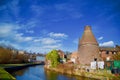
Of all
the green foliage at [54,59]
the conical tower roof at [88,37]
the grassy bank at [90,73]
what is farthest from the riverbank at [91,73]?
the green foliage at [54,59]

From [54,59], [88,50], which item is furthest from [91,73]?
[54,59]

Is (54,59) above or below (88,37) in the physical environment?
below

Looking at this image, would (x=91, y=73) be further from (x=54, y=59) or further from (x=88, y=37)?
(x=54, y=59)

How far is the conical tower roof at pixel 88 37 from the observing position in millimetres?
53406

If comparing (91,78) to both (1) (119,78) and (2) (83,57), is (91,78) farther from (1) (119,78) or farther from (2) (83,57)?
(1) (119,78)

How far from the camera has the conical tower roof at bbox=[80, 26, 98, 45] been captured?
53.4 m

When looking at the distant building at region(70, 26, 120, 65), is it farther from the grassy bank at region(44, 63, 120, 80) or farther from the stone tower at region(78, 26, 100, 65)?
the grassy bank at region(44, 63, 120, 80)

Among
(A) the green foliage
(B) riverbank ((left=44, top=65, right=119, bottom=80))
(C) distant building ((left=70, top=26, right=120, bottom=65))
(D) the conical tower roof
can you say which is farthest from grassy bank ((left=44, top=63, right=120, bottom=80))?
(D) the conical tower roof

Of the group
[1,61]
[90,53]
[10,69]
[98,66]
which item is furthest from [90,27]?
[1,61]

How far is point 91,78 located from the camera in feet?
132

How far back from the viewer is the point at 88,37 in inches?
2140

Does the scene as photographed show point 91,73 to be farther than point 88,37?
No

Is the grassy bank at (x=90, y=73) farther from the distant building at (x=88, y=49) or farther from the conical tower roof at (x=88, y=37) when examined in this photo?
the conical tower roof at (x=88, y=37)

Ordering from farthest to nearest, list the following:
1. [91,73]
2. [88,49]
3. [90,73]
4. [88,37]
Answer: [88,37] < [88,49] < [90,73] < [91,73]
